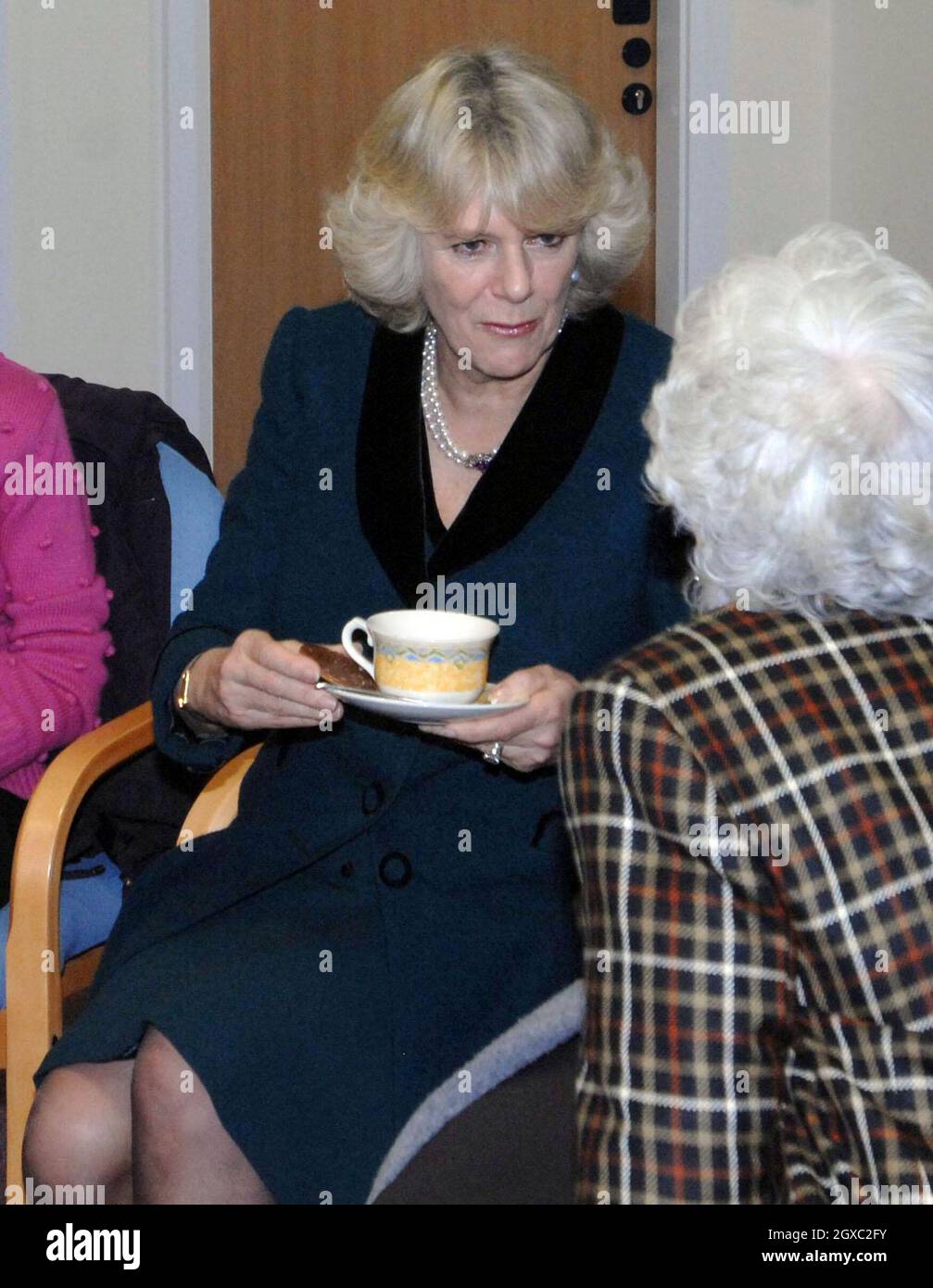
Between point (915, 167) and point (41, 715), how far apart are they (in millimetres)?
2038

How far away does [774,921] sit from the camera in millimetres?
996

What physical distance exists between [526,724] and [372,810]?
24 cm

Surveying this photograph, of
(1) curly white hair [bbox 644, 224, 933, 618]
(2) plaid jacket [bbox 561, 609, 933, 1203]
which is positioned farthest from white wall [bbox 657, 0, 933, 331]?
(2) plaid jacket [bbox 561, 609, 933, 1203]

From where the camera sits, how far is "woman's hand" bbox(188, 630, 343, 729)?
1.48m

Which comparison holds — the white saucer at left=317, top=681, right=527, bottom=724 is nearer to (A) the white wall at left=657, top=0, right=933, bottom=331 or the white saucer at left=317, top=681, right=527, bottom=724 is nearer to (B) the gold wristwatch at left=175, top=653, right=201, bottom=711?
(B) the gold wristwatch at left=175, top=653, right=201, bottom=711

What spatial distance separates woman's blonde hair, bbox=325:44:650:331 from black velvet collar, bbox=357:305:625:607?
0.26ft

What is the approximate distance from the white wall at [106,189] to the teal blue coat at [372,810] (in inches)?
65.9

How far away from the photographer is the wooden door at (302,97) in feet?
11.3

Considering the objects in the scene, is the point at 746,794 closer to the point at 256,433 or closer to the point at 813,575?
the point at 813,575

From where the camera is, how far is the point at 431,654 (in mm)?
1354

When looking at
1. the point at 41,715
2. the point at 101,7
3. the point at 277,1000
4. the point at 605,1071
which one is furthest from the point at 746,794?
the point at 101,7

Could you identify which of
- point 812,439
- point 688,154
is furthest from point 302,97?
point 812,439
